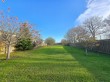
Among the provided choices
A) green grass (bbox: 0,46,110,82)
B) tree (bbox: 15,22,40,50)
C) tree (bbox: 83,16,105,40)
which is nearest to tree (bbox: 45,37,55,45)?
tree (bbox: 83,16,105,40)

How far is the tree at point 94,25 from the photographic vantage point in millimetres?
33244

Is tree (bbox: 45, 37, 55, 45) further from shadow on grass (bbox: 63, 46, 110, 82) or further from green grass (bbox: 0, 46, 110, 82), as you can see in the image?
green grass (bbox: 0, 46, 110, 82)

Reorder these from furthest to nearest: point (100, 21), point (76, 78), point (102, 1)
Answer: point (100, 21) < point (102, 1) < point (76, 78)

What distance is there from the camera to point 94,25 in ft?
111

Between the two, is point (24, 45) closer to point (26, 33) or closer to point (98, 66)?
point (26, 33)

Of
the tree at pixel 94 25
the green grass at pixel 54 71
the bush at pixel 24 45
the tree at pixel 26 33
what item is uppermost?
the tree at pixel 94 25

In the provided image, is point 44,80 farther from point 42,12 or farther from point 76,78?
point 42,12

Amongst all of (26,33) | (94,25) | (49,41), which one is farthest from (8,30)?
(49,41)

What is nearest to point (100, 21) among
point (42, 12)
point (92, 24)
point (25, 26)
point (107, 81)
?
point (92, 24)

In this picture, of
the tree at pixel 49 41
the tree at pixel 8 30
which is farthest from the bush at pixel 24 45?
the tree at pixel 49 41

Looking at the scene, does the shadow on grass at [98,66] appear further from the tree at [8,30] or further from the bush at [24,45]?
the bush at [24,45]

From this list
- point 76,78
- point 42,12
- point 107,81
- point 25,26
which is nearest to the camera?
point 107,81

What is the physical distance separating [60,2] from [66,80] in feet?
38.9

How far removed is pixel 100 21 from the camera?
108ft
